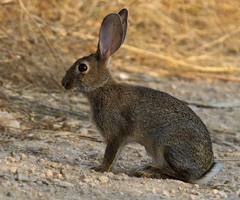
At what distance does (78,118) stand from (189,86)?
2673 millimetres

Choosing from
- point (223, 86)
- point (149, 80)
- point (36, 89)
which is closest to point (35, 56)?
point (36, 89)

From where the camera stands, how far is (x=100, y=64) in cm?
418

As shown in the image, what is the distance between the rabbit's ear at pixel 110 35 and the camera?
4.13 m

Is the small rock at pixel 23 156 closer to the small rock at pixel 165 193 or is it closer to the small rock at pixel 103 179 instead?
the small rock at pixel 103 179

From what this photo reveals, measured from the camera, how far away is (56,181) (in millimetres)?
3398

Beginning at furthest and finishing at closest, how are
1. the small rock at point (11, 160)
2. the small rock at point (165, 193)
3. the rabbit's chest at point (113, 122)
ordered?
the rabbit's chest at point (113, 122), the small rock at point (11, 160), the small rock at point (165, 193)

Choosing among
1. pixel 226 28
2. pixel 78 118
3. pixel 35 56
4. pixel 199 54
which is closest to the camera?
pixel 78 118

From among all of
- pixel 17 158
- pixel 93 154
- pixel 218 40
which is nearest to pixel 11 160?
pixel 17 158

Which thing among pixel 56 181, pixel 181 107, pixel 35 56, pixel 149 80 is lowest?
pixel 149 80

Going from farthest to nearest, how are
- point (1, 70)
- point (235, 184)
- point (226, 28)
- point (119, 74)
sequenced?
1. point (226, 28)
2. point (119, 74)
3. point (1, 70)
4. point (235, 184)

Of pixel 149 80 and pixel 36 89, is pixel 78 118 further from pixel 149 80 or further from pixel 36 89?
pixel 149 80

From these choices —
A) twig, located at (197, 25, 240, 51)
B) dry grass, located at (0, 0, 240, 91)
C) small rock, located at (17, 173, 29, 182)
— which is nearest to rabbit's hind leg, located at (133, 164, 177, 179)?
small rock, located at (17, 173, 29, 182)

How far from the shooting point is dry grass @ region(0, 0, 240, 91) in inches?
243

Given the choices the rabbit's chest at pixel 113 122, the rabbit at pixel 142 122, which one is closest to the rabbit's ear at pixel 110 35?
the rabbit at pixel 142 122
